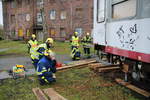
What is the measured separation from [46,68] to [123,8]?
3168 mm

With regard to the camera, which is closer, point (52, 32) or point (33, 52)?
point (33, 52)

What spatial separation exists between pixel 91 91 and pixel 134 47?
213 centimetres

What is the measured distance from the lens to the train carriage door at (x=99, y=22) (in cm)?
542

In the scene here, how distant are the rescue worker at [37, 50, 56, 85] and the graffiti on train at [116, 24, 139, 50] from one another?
261 cm

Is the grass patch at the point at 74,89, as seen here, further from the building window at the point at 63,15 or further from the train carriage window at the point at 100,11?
the building window at the point at 63,15

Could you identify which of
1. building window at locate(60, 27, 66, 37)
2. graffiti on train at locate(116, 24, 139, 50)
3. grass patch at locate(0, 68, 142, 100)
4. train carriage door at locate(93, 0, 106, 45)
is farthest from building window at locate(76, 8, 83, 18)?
graffiti on train at locate(116, 24, 139, 50)

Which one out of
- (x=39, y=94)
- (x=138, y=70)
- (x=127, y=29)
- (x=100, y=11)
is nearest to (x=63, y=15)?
(x=100, y=11)

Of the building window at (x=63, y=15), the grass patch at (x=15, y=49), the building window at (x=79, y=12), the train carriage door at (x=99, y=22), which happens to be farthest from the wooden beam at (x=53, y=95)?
the building window at (x=63, y=15)

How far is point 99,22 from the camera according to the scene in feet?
18.8

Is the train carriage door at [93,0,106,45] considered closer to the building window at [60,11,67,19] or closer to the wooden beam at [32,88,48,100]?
the wooden beam at [32,88,48,100]

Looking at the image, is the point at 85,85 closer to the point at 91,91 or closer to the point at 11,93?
the point at 91,91

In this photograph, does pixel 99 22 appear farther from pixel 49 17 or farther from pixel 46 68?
pixel 49 17

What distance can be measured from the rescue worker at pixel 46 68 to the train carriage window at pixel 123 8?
8.55 feet

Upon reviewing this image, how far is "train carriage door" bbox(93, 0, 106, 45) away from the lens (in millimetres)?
5422
